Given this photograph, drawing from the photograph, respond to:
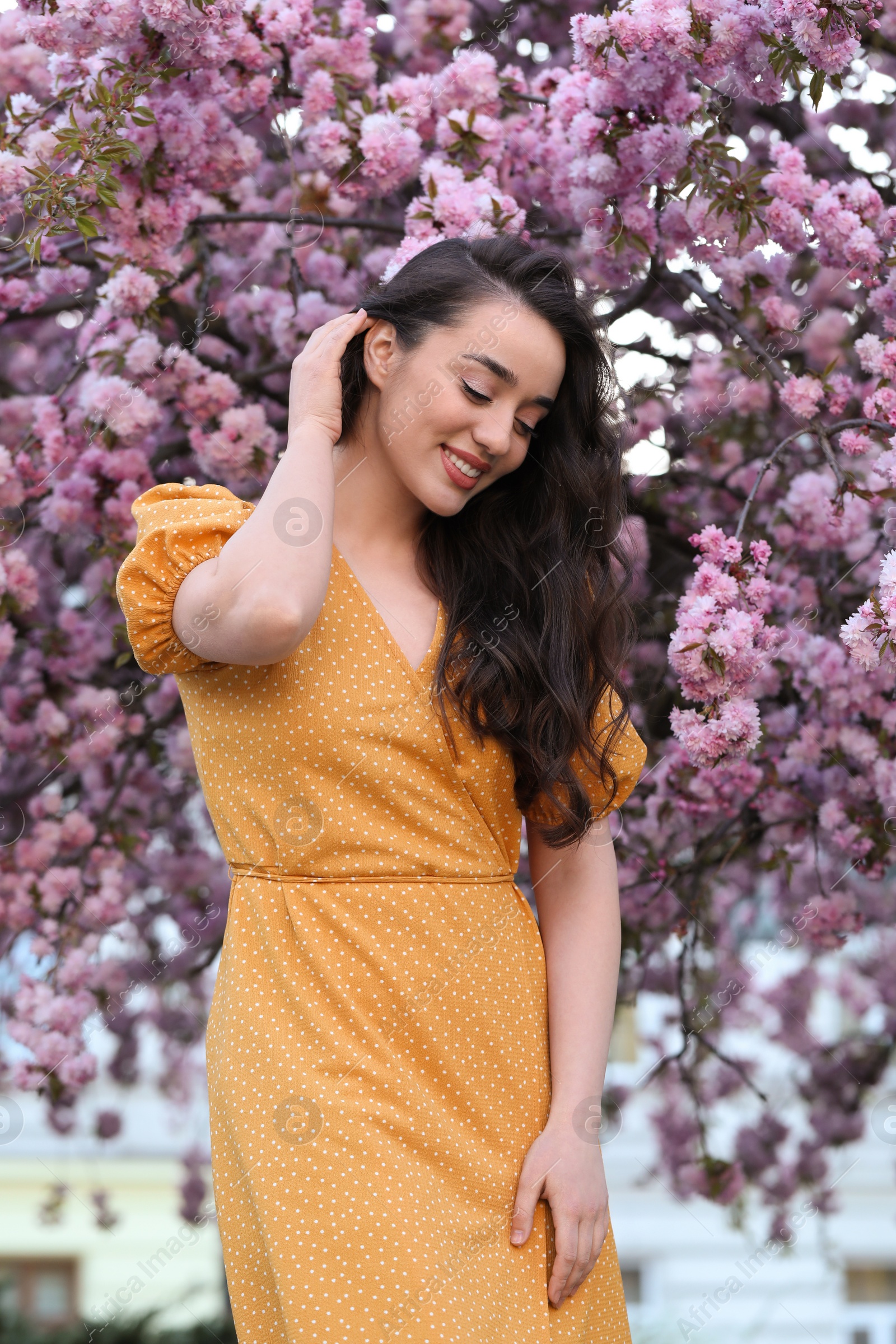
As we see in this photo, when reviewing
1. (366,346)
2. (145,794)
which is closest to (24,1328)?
(145,794)

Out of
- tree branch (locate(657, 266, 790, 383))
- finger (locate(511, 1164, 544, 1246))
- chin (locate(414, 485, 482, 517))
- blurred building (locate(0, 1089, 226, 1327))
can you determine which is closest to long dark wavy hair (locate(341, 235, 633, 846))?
chin (locate(414, 485, 482, 517))

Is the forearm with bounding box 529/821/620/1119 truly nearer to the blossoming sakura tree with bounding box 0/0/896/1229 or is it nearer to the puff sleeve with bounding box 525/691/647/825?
the puff sleeve with bounding box 525/691/647/825

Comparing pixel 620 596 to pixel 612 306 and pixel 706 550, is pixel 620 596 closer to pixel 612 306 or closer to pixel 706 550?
pixel 706 550

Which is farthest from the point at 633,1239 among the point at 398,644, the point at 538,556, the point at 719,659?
the point at 398,644

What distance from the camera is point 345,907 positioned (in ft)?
4.41

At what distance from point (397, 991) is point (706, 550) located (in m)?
0.87

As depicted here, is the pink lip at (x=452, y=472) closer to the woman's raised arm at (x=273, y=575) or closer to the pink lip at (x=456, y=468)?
the pink lip at (x=456, y=468)

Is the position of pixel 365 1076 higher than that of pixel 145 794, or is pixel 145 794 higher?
pixel 365 1076

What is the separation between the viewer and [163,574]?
1.34 metres

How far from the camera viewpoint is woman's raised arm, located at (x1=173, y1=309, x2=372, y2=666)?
1263mm

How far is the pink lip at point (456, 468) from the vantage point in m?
1.42

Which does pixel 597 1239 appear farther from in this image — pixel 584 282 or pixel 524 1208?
pixel 584 282

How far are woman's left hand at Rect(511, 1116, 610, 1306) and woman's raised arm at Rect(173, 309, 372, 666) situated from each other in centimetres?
59

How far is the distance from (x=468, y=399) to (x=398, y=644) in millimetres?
274
